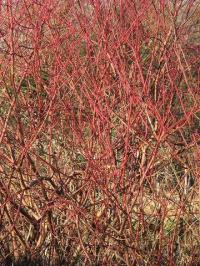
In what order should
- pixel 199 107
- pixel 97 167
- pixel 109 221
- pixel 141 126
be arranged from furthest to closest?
1. pixel 141 126
2. pixel 109 221
3. pixel 199 107
4. pixel 97 167

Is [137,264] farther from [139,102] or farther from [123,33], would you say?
[123,33]

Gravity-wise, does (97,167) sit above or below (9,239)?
above

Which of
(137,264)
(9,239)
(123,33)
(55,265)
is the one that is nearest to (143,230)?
(137,264)

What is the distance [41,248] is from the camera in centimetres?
368

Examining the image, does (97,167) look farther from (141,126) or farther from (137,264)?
(141,126)

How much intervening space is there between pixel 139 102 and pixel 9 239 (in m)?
1.11

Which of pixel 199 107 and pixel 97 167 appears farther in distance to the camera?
pixel 199 107

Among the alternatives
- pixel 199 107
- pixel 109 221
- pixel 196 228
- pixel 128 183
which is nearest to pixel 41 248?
pixel 109 221

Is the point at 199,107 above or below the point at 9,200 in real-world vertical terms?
above

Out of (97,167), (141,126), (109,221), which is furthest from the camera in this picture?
(141,126)

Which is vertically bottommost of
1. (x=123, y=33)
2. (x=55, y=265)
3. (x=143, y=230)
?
(x=55, y=265)

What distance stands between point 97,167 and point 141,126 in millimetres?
889

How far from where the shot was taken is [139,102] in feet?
11.3

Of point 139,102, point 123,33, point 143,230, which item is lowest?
point 143,230
